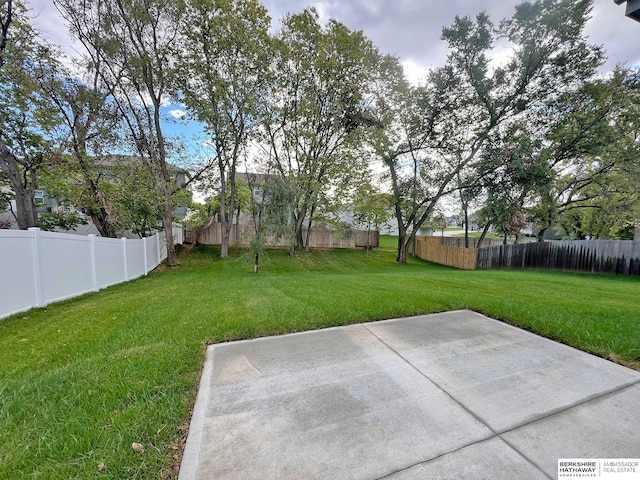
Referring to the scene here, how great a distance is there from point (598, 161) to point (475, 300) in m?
16.2

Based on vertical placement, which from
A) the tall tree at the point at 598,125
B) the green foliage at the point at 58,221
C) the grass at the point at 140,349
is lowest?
the grass at the point at 140,349

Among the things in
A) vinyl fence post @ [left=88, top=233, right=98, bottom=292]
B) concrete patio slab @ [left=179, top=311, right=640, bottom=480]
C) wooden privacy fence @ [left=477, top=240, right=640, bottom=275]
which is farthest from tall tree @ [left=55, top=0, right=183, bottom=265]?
wooden privacy fence @ [left=477, top=240, right=640, bottom=275]

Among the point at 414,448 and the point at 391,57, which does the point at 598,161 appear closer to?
the point at 391,57

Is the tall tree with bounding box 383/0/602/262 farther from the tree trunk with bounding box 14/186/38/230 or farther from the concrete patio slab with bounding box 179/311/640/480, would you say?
the tree trunk with bounding box 14/186/38/230

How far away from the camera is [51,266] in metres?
4.86

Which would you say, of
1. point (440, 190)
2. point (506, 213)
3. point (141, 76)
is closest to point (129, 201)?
point (141, 76)

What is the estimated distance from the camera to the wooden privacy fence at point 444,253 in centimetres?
1480

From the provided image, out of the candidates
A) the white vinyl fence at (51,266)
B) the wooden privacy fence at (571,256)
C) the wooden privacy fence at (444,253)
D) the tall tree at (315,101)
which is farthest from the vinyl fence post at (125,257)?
the wooden privacy fence at (571,256)

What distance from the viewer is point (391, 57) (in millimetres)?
13469

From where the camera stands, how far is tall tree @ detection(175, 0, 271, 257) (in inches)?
414

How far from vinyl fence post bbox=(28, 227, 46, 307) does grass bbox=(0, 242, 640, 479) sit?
1.30 ft

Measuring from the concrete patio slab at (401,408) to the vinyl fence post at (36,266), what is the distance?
4.00m

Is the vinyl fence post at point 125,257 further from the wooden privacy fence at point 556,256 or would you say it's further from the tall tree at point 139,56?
the wooden privacy fence at point 556,256

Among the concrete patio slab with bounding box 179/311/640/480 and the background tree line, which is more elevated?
the background tree line
